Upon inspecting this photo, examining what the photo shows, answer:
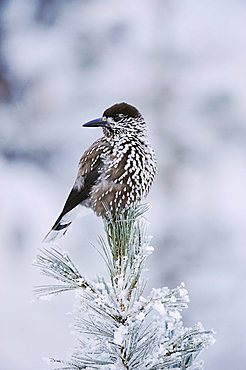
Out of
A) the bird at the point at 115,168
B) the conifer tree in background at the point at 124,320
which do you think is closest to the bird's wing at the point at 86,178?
the bird at the point at 115,168

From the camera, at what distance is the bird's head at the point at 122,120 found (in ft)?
3.15

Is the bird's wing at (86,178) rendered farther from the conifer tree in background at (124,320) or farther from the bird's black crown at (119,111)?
the conifer tree in background at (124,320)

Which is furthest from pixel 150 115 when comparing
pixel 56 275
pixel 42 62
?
pixel 56 275

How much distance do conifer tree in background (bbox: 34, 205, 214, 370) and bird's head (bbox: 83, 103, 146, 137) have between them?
39cm

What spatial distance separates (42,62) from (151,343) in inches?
50.4

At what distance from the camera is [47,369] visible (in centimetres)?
55

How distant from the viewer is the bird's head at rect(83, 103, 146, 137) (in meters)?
0.96

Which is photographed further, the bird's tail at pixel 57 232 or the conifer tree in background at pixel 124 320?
the bird's tail at pixel 57 232

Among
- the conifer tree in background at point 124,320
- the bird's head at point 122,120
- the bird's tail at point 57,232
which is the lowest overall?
the conifer tree in background at point 124,320

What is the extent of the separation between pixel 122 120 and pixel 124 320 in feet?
1.53

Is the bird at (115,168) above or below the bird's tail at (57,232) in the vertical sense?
above

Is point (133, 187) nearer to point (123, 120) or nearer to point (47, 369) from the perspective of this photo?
point (123, 120)

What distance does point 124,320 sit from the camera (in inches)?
22.1

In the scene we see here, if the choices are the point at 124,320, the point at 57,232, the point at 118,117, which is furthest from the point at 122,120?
the point at 124,320
